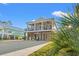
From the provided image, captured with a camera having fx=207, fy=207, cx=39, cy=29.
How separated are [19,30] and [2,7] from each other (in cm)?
50

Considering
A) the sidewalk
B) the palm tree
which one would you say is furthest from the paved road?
the palm tree

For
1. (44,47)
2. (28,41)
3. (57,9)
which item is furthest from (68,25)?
(28,41)

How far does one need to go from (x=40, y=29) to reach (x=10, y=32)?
516mm

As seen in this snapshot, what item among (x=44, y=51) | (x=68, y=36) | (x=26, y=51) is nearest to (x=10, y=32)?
(x=26, y=51)

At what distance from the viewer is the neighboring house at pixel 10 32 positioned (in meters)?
3.44

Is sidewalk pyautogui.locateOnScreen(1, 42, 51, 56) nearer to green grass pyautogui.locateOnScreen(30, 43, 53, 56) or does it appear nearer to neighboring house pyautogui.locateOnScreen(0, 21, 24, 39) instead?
green grass pyautogui.locateOnScreen(30, 43, 53, 56)

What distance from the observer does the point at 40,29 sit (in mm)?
3527

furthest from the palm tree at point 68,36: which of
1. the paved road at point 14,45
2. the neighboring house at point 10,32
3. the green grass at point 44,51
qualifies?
the neighboring house at point 10,32

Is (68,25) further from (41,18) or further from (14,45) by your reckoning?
(14,45)

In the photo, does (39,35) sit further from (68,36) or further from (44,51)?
(68,36)

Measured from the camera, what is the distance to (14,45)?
365 cm

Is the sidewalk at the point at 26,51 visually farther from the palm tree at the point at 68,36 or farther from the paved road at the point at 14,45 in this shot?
the palm tree at the point at 68,36

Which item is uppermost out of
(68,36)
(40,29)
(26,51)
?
(40,29)

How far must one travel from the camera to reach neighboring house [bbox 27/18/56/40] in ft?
11.1
